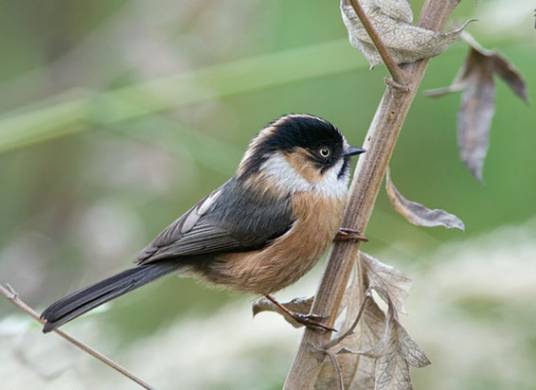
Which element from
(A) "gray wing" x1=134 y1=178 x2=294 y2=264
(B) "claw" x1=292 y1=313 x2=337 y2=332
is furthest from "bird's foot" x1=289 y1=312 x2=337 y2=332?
(A) "gray wing" x1=134 y1=178 x2=294 y2=264

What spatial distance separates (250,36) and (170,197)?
0.73 metres

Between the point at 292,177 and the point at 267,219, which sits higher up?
the point at 292,177

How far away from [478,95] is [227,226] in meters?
0.91

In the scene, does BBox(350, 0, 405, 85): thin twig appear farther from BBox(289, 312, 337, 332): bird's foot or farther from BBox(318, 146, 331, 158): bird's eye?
BBox(318, 146, 331, 158): bird's eye

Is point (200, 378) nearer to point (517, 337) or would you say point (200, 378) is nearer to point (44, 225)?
point (517, 337)

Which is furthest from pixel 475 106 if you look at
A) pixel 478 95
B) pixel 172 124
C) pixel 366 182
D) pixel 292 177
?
pixel 172 124

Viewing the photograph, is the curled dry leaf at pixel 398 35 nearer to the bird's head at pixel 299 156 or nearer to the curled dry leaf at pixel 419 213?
the curled dry leaf at pixel 419 213

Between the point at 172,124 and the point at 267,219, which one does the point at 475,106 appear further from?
the point at 172,124

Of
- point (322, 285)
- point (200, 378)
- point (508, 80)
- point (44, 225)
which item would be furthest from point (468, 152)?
point (44, 225)

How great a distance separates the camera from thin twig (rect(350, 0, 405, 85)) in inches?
Answer: 71.0

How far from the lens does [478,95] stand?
2.51 m

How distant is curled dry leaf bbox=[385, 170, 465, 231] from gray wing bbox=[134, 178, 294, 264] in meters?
0.71

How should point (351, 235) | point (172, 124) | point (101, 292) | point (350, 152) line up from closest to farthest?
1. point (351, 235)
2. point (101, 292)
3. point (350, 152)
4. point (172, 124)

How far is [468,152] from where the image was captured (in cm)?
247
